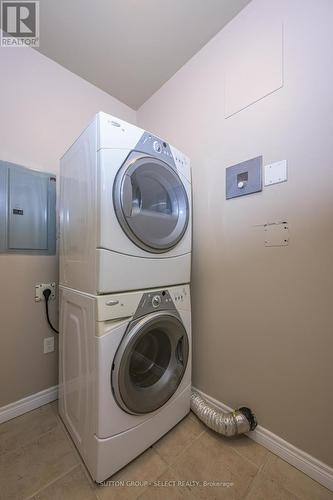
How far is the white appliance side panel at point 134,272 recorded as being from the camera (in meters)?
0.89

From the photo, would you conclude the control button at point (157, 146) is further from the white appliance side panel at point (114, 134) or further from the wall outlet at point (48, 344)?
the wall outlet at point (48, 344)

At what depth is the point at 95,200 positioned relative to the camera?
3.00 ft

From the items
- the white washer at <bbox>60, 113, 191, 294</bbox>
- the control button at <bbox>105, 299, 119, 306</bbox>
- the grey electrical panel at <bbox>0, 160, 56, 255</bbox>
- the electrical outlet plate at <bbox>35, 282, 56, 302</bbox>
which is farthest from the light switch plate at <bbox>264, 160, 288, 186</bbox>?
the electrical outlet plate at <bbox>35, 282, 56, 302</bbox>

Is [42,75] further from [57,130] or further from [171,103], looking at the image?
[171,103]

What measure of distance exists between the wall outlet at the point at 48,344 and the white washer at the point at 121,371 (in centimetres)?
29

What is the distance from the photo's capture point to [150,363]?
1210mm

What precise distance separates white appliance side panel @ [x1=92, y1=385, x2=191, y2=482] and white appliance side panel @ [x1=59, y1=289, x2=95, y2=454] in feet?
0.34

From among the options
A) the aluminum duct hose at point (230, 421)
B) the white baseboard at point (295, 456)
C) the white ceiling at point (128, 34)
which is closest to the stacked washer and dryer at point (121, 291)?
the aluminum duct hose at point (230, 421)

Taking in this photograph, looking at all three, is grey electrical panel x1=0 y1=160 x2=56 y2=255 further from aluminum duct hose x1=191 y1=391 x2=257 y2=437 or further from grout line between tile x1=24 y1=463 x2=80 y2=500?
aluminum duct hose x1=191 y1=391 x2=257 y2=437

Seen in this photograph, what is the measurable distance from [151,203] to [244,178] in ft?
1.85

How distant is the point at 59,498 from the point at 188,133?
211 cm

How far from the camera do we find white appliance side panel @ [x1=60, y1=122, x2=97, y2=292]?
94cm

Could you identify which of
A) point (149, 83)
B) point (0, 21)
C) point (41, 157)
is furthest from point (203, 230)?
point (0, 21)

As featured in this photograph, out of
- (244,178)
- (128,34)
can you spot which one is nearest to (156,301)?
(244,178)
